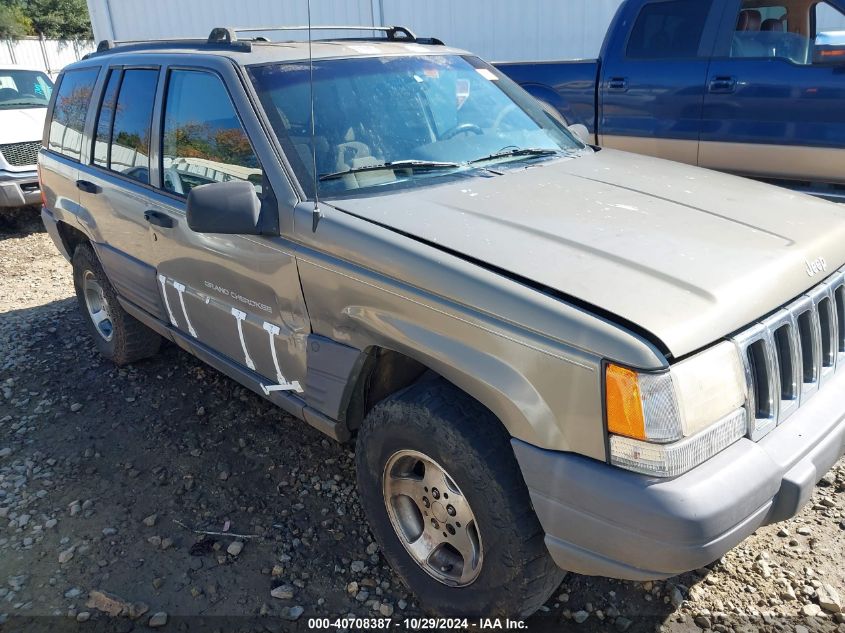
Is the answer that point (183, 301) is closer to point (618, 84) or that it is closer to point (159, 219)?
point (159, 219)

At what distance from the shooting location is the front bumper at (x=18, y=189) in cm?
827

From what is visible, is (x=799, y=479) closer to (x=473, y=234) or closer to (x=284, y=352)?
(x=473, y=234)

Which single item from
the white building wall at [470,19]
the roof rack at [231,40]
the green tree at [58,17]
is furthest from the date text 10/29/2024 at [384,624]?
the green tree at [58,17]

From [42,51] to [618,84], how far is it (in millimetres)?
30353

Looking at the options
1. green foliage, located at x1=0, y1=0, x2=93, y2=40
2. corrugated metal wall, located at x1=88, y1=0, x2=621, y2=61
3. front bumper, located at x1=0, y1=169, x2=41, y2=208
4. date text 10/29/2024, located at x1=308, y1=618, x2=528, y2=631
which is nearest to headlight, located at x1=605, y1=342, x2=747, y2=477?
date text 10/29/2024, located at x1=308, y1=618, x2=528, y2=631

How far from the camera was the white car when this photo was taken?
840cm

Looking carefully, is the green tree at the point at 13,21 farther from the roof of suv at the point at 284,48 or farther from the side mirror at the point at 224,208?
the side mirror at the point at 224,208

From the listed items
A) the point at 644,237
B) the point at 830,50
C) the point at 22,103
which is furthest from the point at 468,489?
the point at 22,103

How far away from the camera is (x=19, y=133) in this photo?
880cm

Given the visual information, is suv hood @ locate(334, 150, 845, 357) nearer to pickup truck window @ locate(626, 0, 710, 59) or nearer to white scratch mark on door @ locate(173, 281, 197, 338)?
white scratch mark on door @ locate(173, 281, 197, 338)

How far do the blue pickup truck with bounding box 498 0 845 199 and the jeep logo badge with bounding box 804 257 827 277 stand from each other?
10.3 ft

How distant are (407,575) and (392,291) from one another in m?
1.09

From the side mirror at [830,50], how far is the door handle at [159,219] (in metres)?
4.56

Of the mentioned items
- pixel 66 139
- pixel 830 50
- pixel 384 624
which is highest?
pixel 830 50
